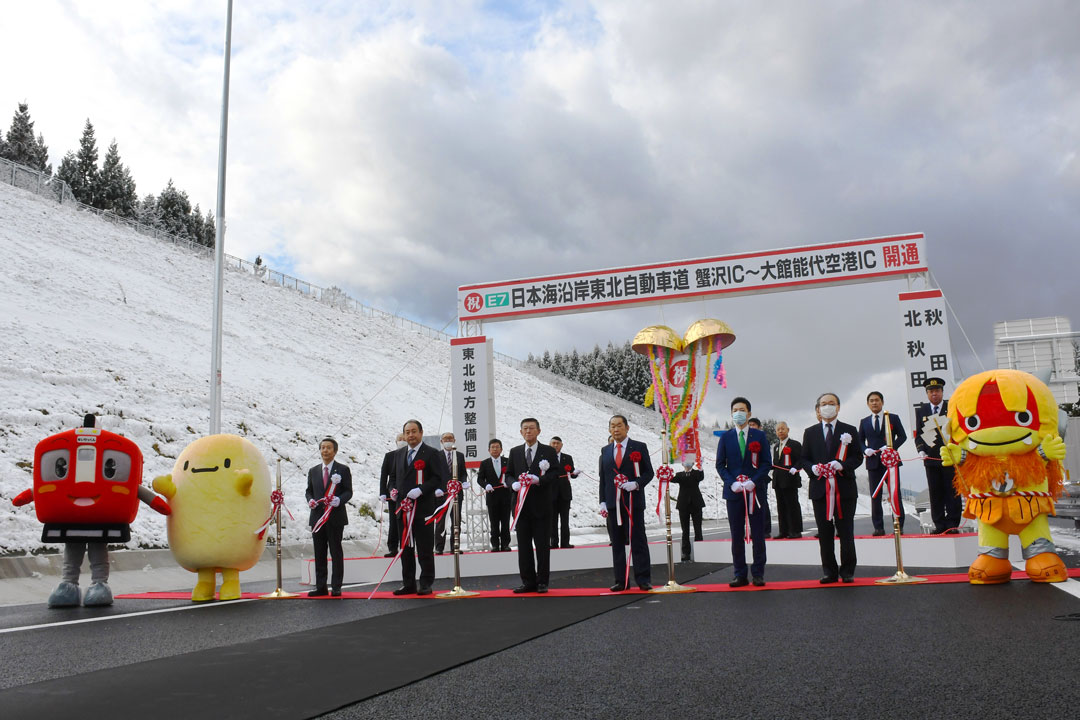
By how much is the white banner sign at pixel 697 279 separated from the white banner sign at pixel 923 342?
575mm

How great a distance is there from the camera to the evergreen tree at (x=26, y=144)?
53.4m

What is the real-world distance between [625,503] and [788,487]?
5.71 m

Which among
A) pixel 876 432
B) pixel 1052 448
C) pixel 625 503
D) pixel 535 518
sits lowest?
pixel 535 518

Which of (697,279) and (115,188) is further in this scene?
(115,188)

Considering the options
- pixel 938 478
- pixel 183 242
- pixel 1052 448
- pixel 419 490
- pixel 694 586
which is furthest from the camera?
pixel 183 242

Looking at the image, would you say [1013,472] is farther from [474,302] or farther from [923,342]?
[474,302]

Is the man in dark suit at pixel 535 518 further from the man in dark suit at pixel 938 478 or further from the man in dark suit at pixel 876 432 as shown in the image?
the man in dark suit at pixel 938 478

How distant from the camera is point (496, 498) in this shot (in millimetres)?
13031

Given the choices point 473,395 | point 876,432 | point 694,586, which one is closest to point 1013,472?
point 876,432

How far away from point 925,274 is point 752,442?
5.75 meters

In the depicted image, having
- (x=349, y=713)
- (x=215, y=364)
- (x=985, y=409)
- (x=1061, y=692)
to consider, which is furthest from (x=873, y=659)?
(x=215, y=364)

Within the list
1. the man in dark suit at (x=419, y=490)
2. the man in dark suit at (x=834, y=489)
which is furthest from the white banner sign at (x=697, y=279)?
the man in dark suit at (x=419, y=490)

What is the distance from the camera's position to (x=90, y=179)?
55.8m

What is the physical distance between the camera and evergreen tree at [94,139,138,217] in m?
54.5
